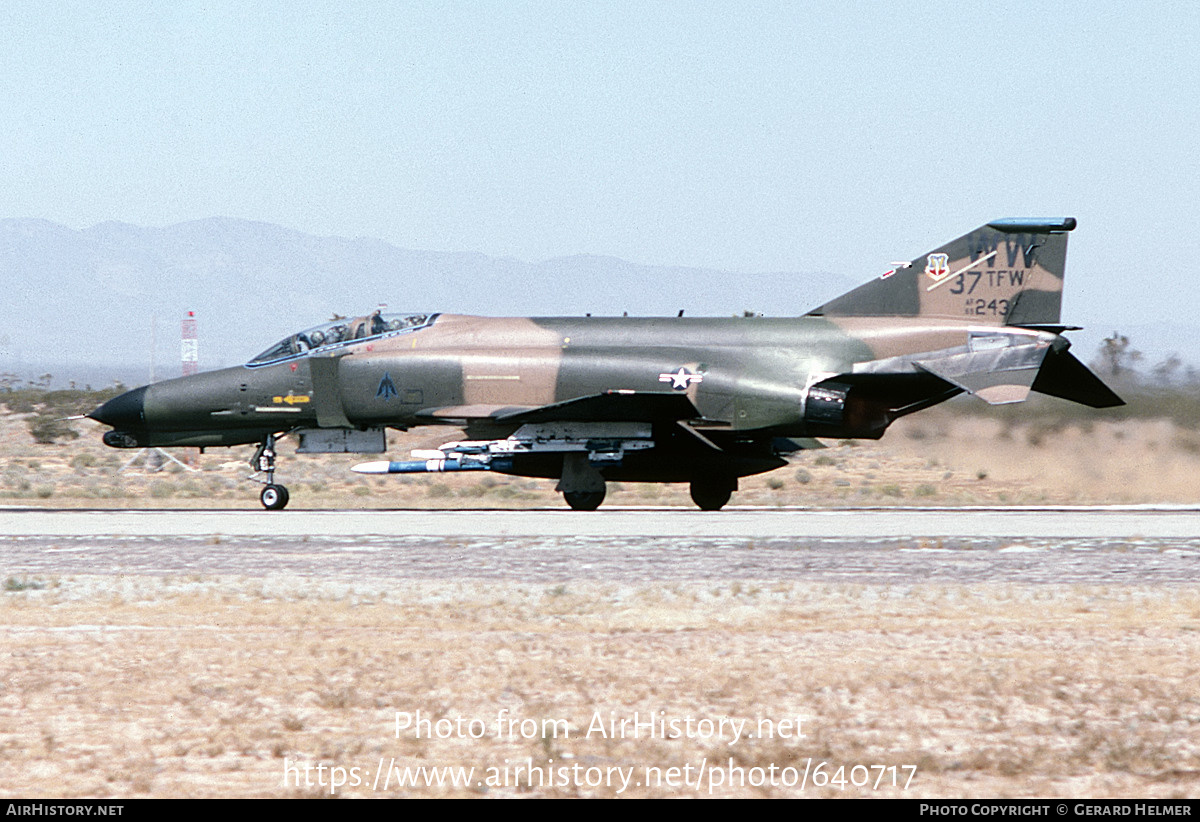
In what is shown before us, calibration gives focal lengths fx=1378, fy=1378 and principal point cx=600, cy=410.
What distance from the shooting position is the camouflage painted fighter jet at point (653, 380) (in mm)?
21578

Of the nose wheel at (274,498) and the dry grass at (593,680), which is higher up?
the dry grass at (593,680)

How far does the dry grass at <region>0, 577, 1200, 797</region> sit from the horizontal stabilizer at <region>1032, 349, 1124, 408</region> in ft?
30.8

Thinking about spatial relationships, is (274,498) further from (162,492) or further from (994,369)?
(994,369)

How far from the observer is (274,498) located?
22828 millimetres

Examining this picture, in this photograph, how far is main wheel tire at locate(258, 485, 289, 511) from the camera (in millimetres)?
22734

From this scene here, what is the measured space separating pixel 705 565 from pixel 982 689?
6373mm

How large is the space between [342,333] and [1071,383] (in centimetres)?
1212

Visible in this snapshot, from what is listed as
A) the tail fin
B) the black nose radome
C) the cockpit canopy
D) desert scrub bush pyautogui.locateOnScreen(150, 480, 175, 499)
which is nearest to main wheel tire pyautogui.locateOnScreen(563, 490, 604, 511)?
the cockpit canopy

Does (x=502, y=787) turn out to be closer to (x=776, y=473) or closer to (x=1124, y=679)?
(x=1124, y=679)

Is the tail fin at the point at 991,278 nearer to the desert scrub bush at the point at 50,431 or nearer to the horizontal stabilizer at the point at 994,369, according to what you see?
the horizontal stabilizer at the point at 994,369

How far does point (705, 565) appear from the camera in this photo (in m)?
14.6

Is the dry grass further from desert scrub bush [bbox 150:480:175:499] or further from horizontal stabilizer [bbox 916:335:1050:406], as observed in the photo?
desert scrub bush [bbox 150:480:175:499]

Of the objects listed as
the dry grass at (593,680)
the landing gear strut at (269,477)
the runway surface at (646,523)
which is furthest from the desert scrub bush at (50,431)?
the dry grass at (593,680)

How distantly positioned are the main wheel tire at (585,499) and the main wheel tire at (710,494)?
181 cm
